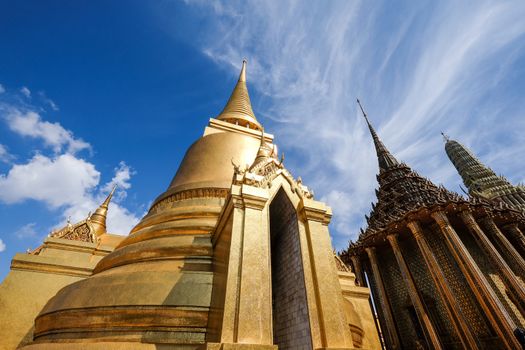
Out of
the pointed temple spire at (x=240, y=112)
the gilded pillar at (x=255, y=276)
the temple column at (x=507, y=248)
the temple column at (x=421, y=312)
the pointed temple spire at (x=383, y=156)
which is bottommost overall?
the gilded pillar at (x=255, y=276)

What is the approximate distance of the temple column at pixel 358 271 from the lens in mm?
17775

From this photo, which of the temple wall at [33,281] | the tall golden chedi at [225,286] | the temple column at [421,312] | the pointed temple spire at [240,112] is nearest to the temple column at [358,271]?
the temple column at [421,312]

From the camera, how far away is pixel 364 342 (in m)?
6.72

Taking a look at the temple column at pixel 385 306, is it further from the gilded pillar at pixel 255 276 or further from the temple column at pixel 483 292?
the gilded pillar at pixel 255 276

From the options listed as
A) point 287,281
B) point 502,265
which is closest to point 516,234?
point 502,265

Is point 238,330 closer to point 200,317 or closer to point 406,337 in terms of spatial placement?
point 200,317

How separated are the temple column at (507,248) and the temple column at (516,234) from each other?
1.82 meters

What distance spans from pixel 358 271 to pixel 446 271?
5023mm

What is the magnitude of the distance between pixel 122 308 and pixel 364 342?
560 centimetres

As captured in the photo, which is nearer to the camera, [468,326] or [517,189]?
[468,326]

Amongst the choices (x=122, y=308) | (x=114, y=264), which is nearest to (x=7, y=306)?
(x=114, y=264)

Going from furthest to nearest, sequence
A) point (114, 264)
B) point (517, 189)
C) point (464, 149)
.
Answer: point (464, 149)
point (517, 189)
point (114, 264)

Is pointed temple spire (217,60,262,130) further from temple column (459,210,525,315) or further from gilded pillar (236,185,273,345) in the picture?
temple column (459,210,525,315)

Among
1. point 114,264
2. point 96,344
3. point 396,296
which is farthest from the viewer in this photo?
point 396,296
